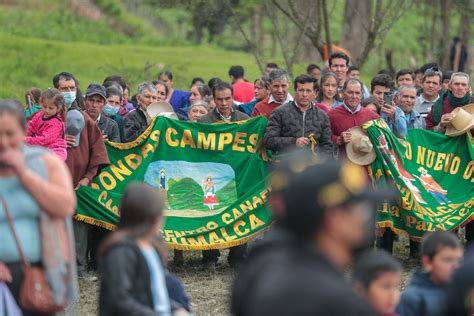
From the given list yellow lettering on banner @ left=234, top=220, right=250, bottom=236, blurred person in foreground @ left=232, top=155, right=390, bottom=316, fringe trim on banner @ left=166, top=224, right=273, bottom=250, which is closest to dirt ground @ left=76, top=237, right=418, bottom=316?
fringe trim on banner @ left=166, top=224, right=273, bottom=250

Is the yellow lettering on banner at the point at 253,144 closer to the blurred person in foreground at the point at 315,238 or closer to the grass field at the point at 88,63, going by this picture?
the blurred person in foreground at the point at 315,238

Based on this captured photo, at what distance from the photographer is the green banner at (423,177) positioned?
38.2 ft

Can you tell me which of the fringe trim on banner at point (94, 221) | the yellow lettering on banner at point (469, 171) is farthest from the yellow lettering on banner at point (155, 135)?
the yellow lettering on banner at point (469, 171)

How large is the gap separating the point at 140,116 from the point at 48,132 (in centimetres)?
201

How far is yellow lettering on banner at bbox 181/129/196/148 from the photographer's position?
11633mm

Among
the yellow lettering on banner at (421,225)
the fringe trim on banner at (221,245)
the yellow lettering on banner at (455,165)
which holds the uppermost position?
the yellow lettering on banner at (455,165)

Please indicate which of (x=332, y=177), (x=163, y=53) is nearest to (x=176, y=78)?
(x=163, y=53)

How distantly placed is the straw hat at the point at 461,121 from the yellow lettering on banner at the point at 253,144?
2.19 metres

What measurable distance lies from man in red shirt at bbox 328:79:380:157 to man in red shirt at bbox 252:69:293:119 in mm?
611

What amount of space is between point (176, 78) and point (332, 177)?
944 inches

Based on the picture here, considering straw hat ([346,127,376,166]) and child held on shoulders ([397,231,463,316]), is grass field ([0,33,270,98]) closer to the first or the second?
straw hat ([346,127,376,166])

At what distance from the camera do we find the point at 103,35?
119 feet

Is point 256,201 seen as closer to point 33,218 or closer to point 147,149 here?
point 147,149

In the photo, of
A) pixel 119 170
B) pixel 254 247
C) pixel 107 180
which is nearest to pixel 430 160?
pixel 119 170
